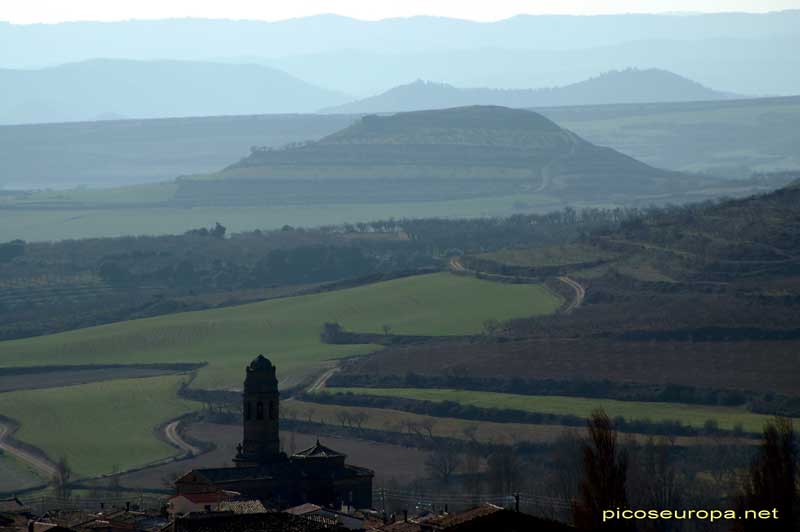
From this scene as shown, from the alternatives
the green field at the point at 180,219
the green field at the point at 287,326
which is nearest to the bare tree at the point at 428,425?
the green field at the point at 287,326

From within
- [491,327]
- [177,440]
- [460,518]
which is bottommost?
[177,440]

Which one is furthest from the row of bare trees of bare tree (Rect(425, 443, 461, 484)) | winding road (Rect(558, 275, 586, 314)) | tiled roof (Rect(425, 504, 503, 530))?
winding road (Rect(558, 275, 586, 314))

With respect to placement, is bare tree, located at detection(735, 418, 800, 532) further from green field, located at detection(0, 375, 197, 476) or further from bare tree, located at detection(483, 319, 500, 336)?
bare tree, located at detection(483, 319, 500, 336)

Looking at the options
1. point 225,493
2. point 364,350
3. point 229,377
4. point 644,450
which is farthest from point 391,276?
point 225,493

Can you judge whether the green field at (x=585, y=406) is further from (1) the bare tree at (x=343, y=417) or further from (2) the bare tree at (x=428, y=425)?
(1) the bare tree at (x=343, y=417)

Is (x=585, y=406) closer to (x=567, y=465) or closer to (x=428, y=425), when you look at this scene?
(x=428, y=425)

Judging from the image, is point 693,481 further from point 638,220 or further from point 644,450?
point 638,220

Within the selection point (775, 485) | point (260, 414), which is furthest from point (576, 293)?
point (775, 485)
